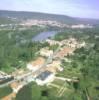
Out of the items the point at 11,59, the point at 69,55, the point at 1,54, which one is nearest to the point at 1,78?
the point at 11,59

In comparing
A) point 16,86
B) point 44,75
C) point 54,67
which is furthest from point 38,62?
point 16,86

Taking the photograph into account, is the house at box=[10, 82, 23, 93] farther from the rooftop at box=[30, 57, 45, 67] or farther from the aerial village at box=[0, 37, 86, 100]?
the rooftop at box=[30, 57, 45, 67]

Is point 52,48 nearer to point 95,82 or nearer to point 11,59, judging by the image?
point 11,59

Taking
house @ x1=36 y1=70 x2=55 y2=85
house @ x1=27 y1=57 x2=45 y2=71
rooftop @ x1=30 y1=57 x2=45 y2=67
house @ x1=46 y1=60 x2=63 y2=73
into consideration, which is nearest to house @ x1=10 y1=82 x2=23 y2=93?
house @ x1=36 y1=70 x2=55 y2=85

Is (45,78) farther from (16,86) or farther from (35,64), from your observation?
(35,64)

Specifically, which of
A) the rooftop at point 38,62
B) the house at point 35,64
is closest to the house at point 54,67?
the house at point 35,64
